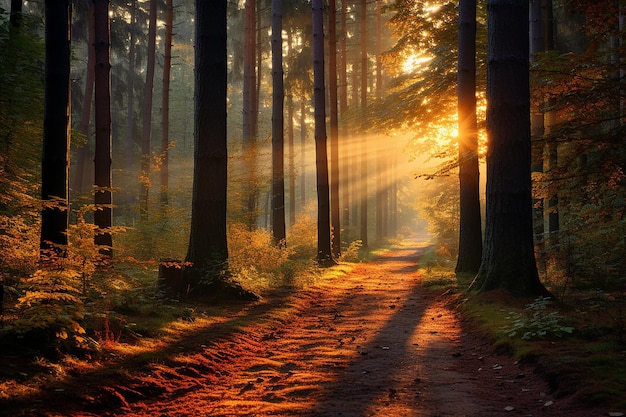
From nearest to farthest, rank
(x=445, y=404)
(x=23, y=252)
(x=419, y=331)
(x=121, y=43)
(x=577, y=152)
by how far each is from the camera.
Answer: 1. (x=445, y=404)
2. (x=419, y=331)
3. (x=23, y=252)
4. (x=577, y=152)
5. (x=121, y=43)

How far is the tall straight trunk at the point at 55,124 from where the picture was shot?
720 centimetres

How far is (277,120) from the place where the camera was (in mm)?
20219

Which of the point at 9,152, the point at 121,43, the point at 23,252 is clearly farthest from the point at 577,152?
the point at 121,43

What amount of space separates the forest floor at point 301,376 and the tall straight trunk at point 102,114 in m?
6.26

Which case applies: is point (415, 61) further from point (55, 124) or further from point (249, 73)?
point (55, 124)

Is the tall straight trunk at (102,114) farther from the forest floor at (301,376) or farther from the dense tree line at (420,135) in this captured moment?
the forest floor at (301,376)

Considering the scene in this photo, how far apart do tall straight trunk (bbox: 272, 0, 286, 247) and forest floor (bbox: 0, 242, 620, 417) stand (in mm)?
10955

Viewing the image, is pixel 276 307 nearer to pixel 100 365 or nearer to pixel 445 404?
pixel 100 365

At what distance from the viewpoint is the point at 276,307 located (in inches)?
401

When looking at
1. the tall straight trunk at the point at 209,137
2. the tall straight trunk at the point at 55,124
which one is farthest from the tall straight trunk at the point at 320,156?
the tall straight trunk at the point at 55,124

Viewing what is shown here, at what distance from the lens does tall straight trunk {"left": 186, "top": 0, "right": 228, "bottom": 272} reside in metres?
10.4

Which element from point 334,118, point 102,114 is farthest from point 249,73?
point 102,114

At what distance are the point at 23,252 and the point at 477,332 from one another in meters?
7.72

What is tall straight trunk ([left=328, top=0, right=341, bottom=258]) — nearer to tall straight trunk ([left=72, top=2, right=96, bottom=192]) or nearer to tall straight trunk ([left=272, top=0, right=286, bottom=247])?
tall straight trunk ([left=272, top=0, right=286, bottom=247])
